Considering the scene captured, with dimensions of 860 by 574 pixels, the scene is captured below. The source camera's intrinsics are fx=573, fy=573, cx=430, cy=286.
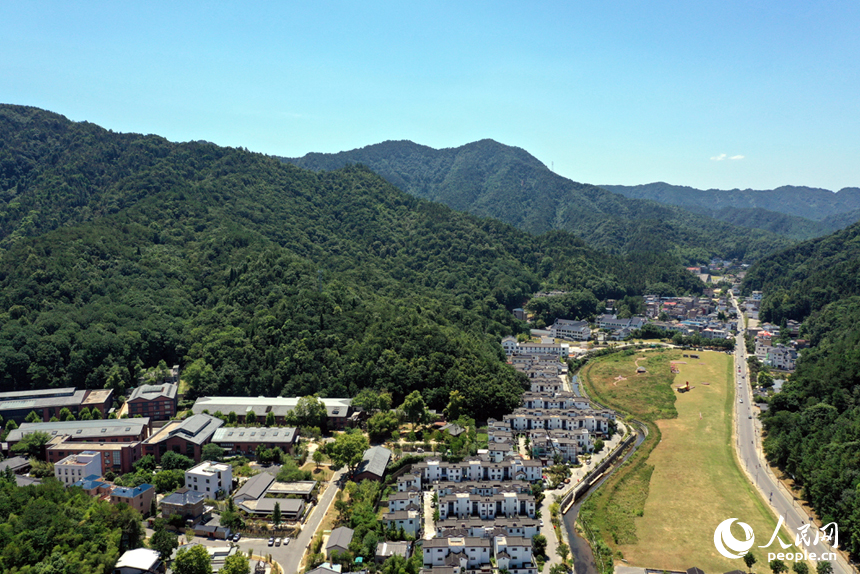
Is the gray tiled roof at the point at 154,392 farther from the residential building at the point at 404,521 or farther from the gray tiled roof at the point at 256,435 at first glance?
the residential building at the point at 404,521

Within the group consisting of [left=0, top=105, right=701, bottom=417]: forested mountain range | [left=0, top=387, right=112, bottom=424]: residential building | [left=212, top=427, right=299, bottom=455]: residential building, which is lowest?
[left=212, top=427, right=299, bottom=455]: residential building

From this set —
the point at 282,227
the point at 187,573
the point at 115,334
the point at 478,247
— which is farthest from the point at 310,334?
the point at 478,247

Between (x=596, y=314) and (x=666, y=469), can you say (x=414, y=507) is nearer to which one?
(x=666, y=469)

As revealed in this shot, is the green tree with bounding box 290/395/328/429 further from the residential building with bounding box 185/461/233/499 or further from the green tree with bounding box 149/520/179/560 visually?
the green tree with bounding box 149/520/179/560

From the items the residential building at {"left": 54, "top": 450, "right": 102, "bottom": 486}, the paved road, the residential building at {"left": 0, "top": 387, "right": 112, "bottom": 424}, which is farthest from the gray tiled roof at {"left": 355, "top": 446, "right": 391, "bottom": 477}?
the residential building at {"left": 0, "top": 387, "right": 112, "bottom": 424}

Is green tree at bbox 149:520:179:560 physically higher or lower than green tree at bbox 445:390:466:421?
lower

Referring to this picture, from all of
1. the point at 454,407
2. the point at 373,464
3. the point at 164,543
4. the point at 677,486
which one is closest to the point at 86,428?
the point at 164,543
